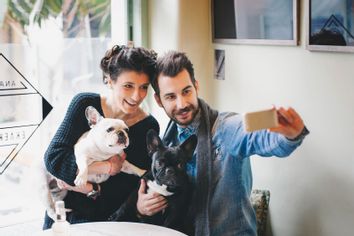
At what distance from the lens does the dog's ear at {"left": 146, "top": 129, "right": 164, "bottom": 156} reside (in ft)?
6.60

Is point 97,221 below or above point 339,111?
Result: below

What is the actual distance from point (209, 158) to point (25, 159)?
0.79 meters

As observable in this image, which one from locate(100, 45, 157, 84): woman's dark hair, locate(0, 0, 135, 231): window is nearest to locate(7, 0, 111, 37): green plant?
locate(0, 0, 135, 231): window

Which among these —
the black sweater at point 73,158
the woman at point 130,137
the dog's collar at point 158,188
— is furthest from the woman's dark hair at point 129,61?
the dog's collar at point 158,188

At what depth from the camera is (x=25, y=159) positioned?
222 cm

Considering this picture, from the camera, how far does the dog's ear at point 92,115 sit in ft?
6.61

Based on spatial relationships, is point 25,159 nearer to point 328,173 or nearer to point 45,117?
point 45,117

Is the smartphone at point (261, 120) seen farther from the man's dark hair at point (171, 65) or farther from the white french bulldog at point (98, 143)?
the white french bulldog at point (98, 143)

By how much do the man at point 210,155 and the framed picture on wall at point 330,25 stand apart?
0.38 m

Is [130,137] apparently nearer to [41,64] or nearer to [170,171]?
[170,171]

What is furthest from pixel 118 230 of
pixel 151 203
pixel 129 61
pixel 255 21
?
pixel 255 21

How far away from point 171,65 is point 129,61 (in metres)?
0.16

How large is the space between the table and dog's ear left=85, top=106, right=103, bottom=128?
366mm

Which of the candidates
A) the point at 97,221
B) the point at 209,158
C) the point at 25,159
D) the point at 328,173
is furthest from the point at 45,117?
the point at 328,173
